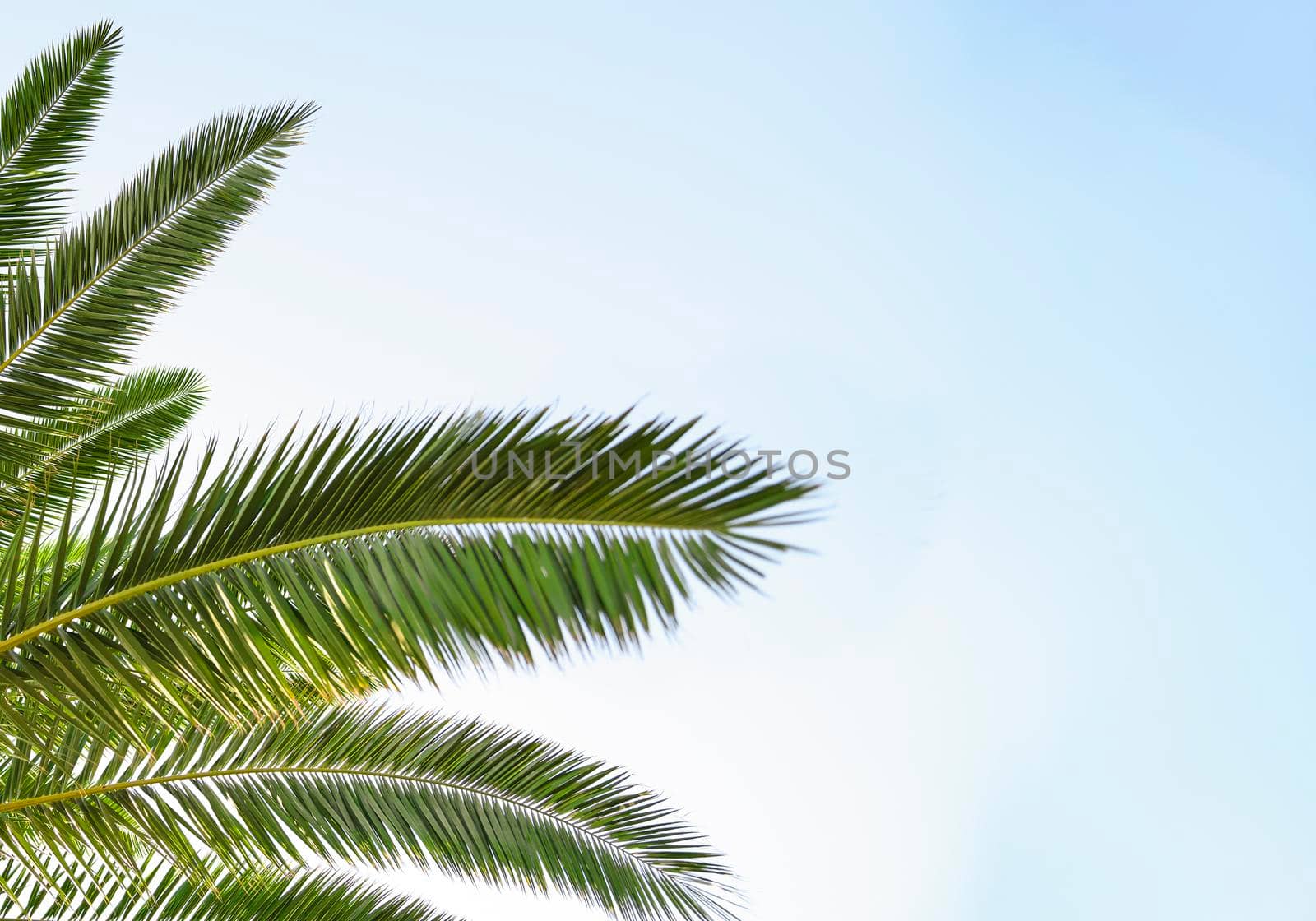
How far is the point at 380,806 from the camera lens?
3.50m

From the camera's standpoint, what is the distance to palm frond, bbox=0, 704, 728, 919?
3.01 meters

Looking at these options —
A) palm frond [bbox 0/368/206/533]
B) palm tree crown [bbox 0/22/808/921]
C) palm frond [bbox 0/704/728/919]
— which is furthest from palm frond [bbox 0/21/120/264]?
palm frond [bbox 0/704/728/919]

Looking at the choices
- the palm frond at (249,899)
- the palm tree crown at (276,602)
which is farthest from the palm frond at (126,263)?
the palm frond at (249,899)

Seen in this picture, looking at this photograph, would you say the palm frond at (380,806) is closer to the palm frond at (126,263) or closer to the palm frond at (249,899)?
the palm frond at (249,899)

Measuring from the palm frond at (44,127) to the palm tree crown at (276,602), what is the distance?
0.02 meters

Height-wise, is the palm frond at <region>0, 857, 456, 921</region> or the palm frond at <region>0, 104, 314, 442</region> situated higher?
the palm frond at <region>0, 104, 314, 442</region>

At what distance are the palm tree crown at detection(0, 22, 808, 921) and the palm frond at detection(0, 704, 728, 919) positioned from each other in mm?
11

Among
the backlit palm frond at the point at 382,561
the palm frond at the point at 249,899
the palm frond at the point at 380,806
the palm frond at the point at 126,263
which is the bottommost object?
the palm frond at the point at 249,899

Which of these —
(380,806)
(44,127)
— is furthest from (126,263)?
(380,806)

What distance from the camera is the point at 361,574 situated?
2287mm

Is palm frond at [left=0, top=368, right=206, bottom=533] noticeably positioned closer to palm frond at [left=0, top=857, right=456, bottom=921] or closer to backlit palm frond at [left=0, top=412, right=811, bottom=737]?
backlit palm frond at [left=0, top=412, right=811, bottom=737]

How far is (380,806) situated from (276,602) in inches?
59.6

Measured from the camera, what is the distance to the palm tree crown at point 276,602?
6.77ft

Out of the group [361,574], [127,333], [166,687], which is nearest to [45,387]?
[127,333]
